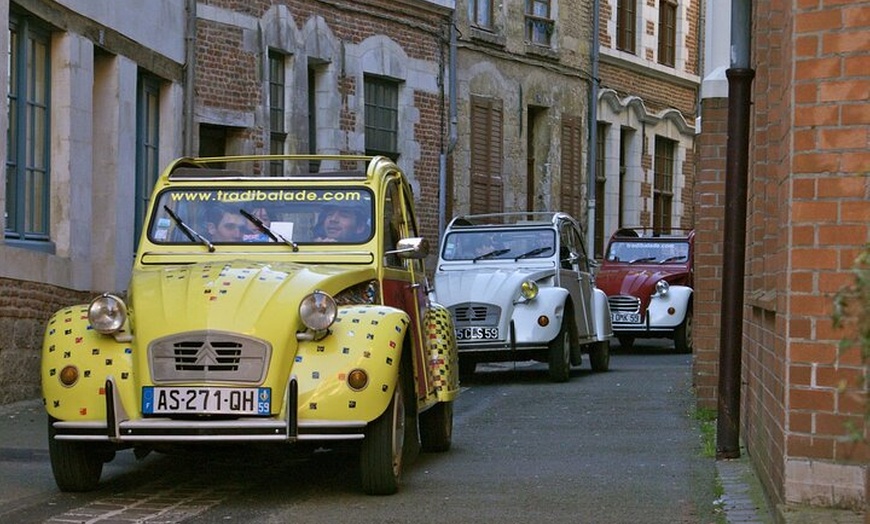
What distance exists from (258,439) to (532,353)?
34.4ft

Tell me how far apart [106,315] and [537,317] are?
9946mm

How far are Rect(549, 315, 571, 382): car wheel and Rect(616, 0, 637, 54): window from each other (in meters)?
18.6

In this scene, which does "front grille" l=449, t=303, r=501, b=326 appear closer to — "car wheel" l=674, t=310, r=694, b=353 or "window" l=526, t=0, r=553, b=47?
"car wheel" l=674, t=310, r=694, b=353

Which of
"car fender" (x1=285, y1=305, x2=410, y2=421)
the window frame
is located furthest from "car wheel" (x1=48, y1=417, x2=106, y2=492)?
the window frame

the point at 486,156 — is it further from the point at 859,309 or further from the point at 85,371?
the point at 859,309

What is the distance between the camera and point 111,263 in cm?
1784

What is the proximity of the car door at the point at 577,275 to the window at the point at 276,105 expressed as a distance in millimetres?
5115

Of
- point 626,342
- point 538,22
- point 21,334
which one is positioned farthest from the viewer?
point 538,22

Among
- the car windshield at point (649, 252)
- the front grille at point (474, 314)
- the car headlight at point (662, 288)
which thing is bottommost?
the front grille at point (474, 314)

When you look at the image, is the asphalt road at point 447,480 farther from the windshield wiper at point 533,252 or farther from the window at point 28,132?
the windshield wiper at point 533,252

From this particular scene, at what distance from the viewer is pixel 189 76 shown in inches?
821

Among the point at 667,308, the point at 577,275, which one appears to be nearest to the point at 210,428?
the point at 577,275

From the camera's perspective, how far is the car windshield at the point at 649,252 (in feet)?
85.8

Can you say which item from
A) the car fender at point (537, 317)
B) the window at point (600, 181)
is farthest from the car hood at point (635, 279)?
the window at point (600, 181)
